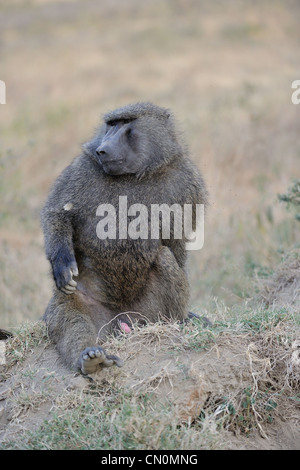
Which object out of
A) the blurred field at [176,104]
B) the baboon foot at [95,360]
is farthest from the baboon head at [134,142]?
the blurred field at [176,104]

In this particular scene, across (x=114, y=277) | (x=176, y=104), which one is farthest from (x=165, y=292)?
(x=176, y=104)

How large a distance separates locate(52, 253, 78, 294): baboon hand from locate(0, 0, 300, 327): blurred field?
4.27 feet

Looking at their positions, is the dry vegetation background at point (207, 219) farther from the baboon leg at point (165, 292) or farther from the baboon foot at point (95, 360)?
the baboon leg at point (165, 292)

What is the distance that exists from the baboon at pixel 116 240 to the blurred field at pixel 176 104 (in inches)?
35.2

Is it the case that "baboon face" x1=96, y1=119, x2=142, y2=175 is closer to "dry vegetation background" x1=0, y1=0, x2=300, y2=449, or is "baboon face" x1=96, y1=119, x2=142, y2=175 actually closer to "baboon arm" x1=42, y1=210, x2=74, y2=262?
"baboon arm" x1=42, y1=210, x2=74, y2=262

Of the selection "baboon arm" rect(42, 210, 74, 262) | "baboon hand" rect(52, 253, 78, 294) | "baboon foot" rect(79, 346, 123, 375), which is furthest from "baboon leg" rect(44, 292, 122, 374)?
"baboon arm" rect(42, 210, 74, 262)

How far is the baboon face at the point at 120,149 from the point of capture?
346 cm

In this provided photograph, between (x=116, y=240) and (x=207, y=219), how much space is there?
0.88 m

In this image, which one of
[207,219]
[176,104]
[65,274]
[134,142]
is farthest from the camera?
[176,104]

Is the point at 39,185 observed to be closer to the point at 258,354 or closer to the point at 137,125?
the point at 137,125

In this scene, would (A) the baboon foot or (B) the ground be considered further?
(A) the baboon foot

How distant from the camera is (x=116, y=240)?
3516mm

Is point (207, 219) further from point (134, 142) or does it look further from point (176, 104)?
point (176, 104)

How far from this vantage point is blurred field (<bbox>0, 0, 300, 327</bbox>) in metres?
6.19
